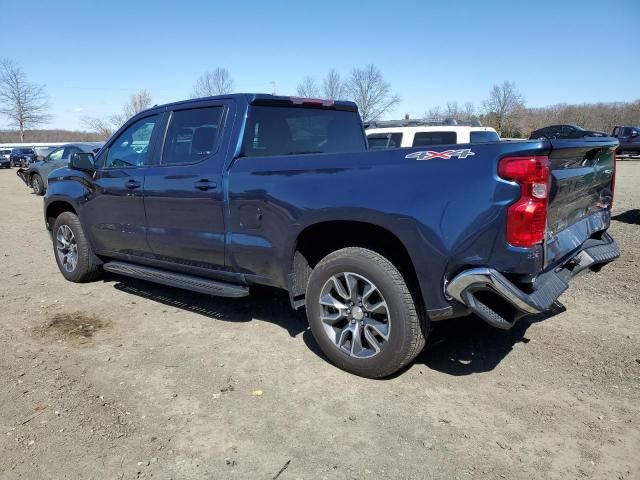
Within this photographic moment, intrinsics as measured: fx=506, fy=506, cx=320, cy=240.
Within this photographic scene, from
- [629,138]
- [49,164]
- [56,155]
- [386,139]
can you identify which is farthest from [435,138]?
[629,138]

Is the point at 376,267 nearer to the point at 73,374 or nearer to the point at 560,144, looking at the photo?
the point at 560,144

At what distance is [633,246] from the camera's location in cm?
685

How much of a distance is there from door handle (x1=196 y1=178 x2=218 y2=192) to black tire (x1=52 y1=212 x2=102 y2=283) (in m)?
2.24

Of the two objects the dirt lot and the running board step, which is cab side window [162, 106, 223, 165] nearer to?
the running board step

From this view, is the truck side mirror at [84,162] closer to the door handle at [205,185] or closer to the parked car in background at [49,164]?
the door handle at [205,185]

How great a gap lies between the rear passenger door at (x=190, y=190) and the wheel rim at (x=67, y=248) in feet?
5.45

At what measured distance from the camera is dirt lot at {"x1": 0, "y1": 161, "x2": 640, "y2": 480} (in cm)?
259

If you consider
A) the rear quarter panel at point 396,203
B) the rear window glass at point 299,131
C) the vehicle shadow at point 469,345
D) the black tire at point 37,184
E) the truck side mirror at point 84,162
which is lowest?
the vehicle shadow at point 469,345

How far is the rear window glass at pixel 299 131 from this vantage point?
4.21 m

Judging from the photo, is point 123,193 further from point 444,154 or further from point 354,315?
point 444,154

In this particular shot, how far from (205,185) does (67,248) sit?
2.85m

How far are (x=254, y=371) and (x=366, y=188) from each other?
60.9 inches

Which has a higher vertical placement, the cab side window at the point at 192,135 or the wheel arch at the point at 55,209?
the cab side window at the point at 192,135

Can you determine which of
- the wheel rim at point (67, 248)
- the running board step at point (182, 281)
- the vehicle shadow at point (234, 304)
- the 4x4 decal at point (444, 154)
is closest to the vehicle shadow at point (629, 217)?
the vehicle shadow at point (234, 304)
